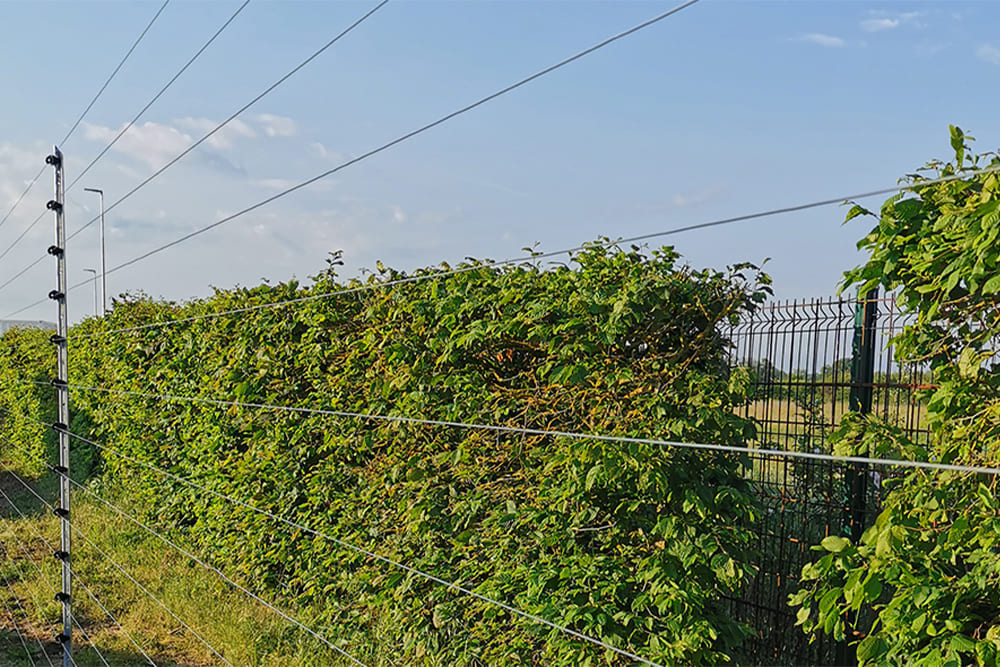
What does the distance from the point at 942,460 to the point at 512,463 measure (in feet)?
6.48

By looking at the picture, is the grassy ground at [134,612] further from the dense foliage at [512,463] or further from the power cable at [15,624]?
the dense foliage at [512,463]

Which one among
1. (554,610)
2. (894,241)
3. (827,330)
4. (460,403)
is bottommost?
(554,610)

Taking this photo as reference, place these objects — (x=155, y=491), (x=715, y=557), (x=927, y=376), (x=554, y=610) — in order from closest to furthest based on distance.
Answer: (x=715, y=557) → (x=554, y=610) → (x=927, y=376) → (x=155, y=491)

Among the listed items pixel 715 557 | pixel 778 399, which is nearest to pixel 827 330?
pixel 778 399

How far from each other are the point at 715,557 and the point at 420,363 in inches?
71.6

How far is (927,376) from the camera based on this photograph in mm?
4039

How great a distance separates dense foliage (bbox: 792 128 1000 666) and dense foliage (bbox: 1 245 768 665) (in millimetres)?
727

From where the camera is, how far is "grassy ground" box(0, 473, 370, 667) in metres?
5.40

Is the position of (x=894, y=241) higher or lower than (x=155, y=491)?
higher

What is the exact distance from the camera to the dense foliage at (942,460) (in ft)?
8.25

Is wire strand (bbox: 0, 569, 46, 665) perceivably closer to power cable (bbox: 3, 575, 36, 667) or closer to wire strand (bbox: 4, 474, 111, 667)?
power cable (bbox: 3, 575, 36, 667)

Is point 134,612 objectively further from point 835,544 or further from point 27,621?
point 835,544

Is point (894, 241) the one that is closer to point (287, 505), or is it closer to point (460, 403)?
point (460, 403)

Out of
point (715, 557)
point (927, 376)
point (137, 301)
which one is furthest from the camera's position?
point (137, 301)
